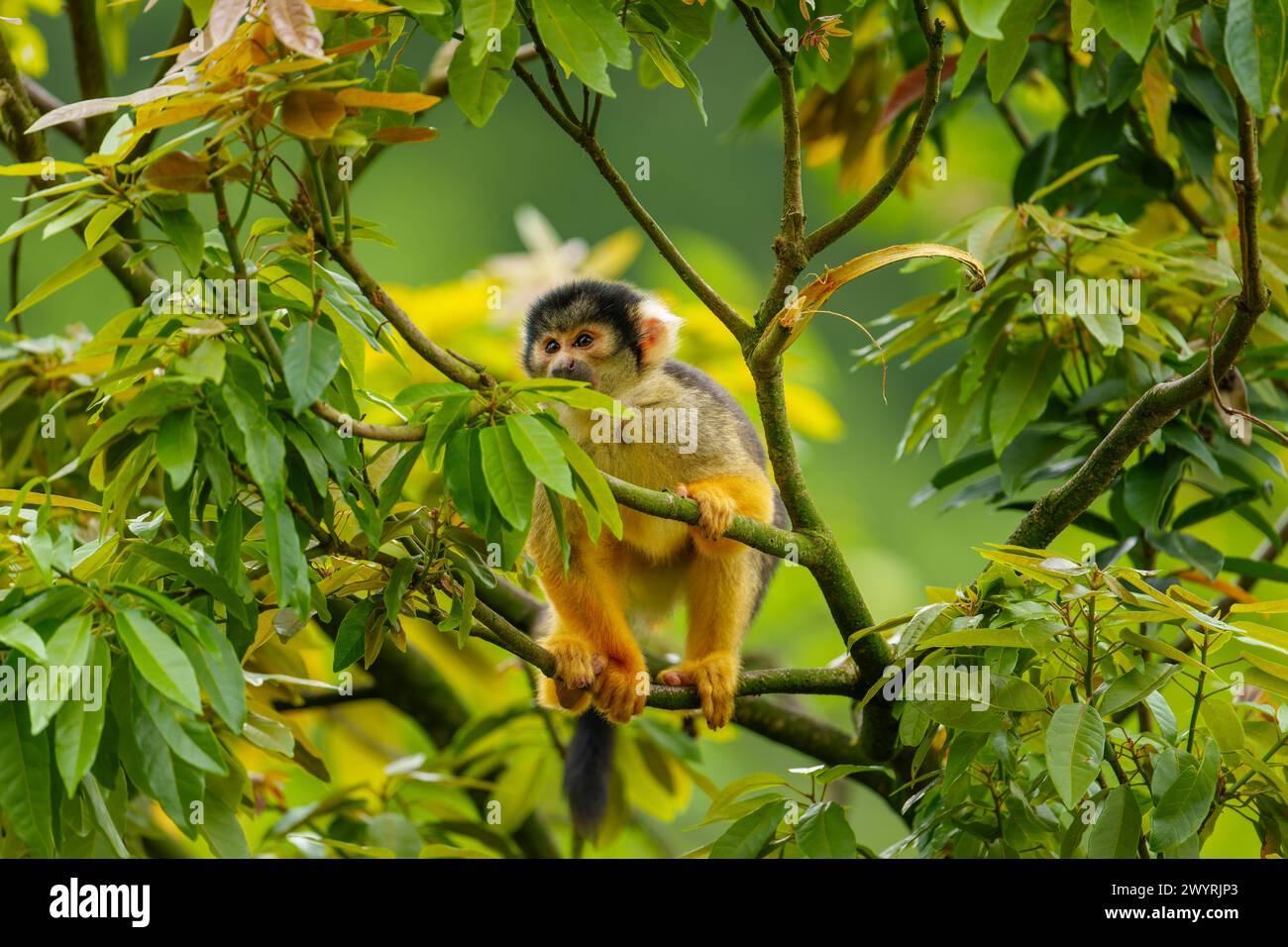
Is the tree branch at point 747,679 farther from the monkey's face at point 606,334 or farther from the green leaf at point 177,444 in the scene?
the monkey's face at point 606,334

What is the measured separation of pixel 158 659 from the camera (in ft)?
4.89

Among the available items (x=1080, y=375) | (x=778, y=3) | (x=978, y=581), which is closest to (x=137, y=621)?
(x=978, y=581)

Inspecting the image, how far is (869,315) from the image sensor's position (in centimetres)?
1093

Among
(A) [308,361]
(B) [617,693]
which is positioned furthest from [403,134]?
(B) [617,693]

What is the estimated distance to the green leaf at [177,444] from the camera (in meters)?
1.56

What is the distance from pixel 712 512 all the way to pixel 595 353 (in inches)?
40.9

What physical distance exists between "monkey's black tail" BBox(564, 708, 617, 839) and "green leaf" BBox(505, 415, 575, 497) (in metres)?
1.87

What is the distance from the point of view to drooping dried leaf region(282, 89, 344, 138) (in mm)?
1580

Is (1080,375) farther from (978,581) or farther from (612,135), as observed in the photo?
(612,135)

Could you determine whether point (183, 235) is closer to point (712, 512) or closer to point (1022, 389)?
point (712, 512)

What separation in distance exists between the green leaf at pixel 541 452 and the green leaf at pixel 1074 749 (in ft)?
2.46

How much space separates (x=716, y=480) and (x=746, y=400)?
1384mm

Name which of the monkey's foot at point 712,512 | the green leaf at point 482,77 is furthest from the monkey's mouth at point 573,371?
the green leaf at point 482,77

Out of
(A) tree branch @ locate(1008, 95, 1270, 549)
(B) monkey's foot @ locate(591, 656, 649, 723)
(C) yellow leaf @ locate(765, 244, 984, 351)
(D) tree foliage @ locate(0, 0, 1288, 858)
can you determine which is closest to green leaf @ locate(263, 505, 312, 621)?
(D) tree foliage @ locate(0, 0, 1288, 858)
